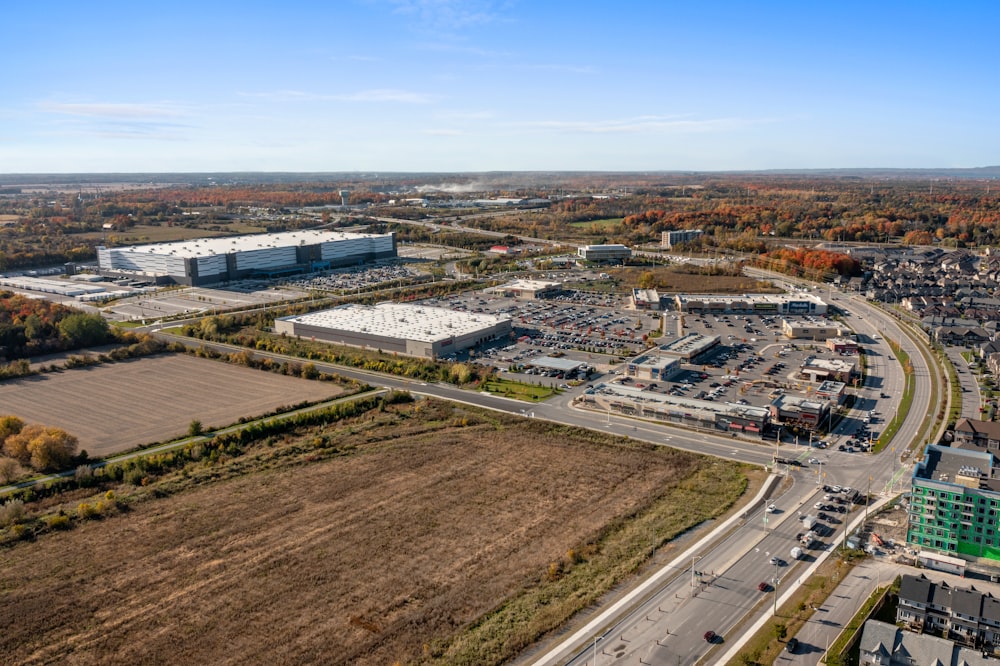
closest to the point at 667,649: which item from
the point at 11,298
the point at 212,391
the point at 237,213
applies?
the point at 212,391

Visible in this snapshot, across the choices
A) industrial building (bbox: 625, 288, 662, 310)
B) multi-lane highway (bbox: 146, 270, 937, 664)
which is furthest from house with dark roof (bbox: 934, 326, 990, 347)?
industrial building (bbox: 625, 288, 662, 310)

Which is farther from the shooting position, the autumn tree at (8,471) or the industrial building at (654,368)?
the industrial building at (654,368)

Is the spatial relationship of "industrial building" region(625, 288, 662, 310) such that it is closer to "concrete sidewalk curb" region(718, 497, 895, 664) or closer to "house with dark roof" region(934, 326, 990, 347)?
"house with dark roof" region(934, 326, 990, 347)

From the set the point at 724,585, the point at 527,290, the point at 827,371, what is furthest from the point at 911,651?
the point at 527,290

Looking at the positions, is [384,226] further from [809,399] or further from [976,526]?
[976,526]

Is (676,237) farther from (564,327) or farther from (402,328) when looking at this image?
(402,328)

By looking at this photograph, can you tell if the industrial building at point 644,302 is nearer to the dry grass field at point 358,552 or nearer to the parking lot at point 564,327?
the parking lot at point 564,327

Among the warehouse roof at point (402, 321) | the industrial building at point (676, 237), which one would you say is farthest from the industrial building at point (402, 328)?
the industrial building at point (676, 237)
